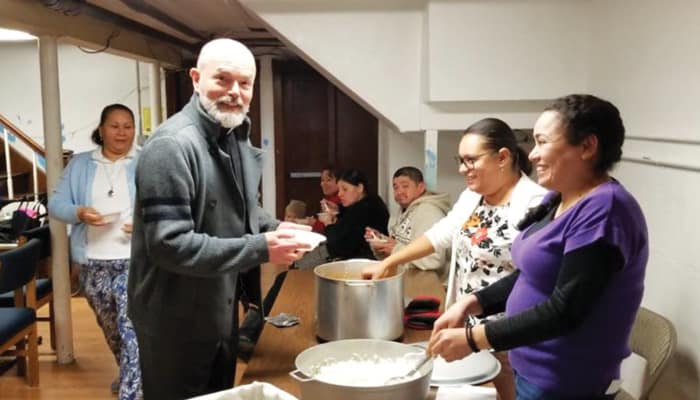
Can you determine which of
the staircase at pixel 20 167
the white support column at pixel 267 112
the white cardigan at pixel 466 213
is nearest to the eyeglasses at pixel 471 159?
the white cardigan at pixel 466 213

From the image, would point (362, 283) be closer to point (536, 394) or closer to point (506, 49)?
point (536, 394)

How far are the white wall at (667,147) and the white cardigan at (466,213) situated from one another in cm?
52

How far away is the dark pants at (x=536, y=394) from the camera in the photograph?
121 centimetres

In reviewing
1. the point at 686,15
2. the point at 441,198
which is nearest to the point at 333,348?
the point at 686,15

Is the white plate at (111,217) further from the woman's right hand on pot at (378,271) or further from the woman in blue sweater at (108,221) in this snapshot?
the woman's right hand on pot at (378,271)

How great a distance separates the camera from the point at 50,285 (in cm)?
350

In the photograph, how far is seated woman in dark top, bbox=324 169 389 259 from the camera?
3.29 metres

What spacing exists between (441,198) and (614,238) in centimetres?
187

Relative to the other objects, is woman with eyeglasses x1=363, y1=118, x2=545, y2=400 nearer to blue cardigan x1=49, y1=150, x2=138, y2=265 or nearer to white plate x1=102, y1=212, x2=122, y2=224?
white plate x1=102, y1=212, x2=122, y2=224

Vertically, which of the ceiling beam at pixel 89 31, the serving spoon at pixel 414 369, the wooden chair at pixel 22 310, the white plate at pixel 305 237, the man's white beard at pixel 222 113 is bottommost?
the wooden chair at pixel 22 310

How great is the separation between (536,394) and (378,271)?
1.91 feet

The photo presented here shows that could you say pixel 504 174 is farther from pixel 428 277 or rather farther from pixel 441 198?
pixel 441 198

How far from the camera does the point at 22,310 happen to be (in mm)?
3055

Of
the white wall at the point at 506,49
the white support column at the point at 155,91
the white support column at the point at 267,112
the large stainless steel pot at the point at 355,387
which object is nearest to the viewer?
the large stainless steel pot at the point at 355,387
